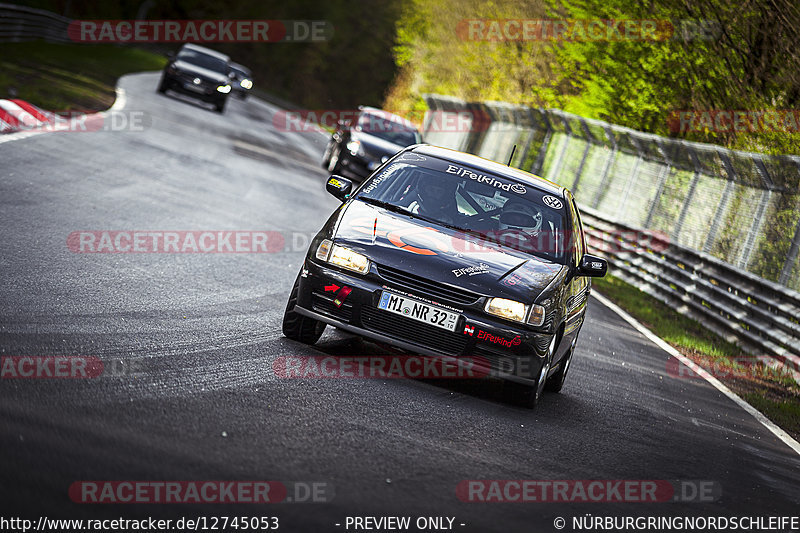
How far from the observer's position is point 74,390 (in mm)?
5781

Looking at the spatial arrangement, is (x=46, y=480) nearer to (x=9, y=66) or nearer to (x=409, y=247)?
(x=409, y=247)

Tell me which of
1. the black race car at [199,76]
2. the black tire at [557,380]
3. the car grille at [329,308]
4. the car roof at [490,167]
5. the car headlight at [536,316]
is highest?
the car roof at [490,167]

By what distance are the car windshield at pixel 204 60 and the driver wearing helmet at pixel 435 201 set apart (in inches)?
1063

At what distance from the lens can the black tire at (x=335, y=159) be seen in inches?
976

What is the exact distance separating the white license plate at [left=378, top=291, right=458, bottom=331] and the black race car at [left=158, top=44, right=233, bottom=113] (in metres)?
27.1

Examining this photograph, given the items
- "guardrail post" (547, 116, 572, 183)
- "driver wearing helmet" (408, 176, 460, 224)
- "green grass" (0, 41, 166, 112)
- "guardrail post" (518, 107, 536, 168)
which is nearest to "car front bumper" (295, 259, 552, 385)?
"driver wearing helmet" (408, 176, 460, 224)

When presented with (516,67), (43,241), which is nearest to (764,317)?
(43,241)

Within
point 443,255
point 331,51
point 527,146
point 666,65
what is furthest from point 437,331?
point 331,51

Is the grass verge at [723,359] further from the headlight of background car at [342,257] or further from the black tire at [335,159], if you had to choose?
the black tire at [335,159]

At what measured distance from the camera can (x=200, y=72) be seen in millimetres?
33719

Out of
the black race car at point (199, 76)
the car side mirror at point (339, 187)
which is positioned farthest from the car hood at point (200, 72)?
the car side mirror at point (339, 187)

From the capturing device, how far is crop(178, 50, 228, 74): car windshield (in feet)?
113

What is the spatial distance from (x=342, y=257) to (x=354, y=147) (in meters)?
17.1

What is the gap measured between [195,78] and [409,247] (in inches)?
1069
